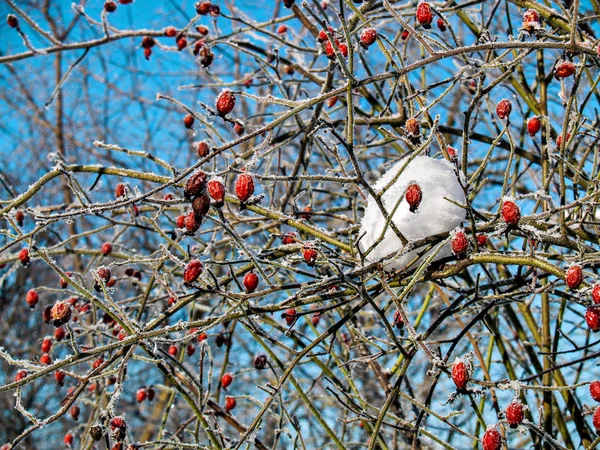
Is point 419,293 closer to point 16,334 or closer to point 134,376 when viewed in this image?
point 134,376

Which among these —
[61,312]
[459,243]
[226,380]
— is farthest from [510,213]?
[226,380]

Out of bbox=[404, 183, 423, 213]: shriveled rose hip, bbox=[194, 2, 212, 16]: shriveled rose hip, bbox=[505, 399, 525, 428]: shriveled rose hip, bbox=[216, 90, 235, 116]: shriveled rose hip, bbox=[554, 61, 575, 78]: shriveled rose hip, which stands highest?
bbox=[194, 2, 212, 16]: shriveled rose hip

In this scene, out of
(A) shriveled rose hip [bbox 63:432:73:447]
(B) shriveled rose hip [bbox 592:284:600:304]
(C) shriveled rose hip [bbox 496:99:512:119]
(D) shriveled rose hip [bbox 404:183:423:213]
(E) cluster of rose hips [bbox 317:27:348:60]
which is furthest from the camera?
(A) shriveled rose hip [bbox 63:432:73:447]

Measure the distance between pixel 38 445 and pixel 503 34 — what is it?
28.6 feet

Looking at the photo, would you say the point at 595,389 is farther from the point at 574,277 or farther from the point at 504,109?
the point at 504,109

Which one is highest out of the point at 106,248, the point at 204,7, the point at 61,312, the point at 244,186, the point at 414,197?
the point at 204,7

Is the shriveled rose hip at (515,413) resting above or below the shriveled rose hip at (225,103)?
below

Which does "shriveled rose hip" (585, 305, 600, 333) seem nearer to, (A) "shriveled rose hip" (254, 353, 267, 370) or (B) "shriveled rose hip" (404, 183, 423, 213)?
(B) "shriveled rose hip" (404, 183, 423, 213)

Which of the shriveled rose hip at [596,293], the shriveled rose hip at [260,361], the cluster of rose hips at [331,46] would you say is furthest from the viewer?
the shriveled rose hip at [260,361]

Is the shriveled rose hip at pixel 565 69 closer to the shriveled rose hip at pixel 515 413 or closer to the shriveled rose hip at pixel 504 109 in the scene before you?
the shriveled rose hip at pixel 504 109

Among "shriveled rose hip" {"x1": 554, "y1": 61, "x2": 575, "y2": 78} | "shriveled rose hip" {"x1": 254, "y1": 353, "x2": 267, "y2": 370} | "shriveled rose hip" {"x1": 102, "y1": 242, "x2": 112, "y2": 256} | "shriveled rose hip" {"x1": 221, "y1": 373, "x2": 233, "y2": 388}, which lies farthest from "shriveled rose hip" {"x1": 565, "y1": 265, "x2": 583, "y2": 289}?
"shriveled rose hip" {"x1": 102, "y1": 242, "x2": 112, "y2": 256}

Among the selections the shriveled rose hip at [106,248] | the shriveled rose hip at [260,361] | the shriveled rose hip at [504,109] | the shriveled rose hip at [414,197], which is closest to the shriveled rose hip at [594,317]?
the shriveled rose hip at [414,197]

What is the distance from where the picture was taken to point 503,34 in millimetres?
3635

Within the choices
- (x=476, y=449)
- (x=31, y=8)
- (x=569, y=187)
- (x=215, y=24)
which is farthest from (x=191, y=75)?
(x=476, y=449)
